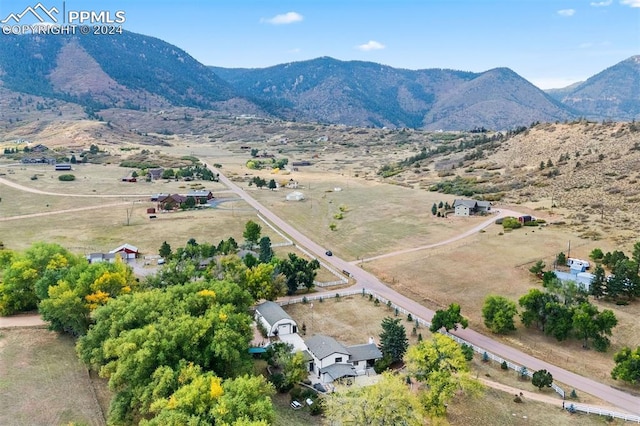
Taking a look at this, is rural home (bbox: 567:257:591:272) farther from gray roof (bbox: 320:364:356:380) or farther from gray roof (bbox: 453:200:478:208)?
gray roof (bbox: 320:364:356:380)

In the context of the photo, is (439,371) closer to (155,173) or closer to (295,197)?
(295,197)

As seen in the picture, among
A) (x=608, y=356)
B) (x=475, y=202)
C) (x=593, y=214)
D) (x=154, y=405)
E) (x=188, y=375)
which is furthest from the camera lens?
(x=475, y=202)

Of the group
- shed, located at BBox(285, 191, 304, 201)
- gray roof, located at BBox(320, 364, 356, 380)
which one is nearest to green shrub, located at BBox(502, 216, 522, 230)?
shed, located at BBox(285, 191, 304, 201)

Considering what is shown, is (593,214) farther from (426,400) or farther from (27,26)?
(27,26)

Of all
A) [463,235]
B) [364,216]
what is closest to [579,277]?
[463,235]

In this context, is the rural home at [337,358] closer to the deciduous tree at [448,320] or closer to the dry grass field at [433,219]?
the dry grass field at [433,219]

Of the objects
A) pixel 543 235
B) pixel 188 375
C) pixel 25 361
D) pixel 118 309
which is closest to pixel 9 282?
pixel 25 361
